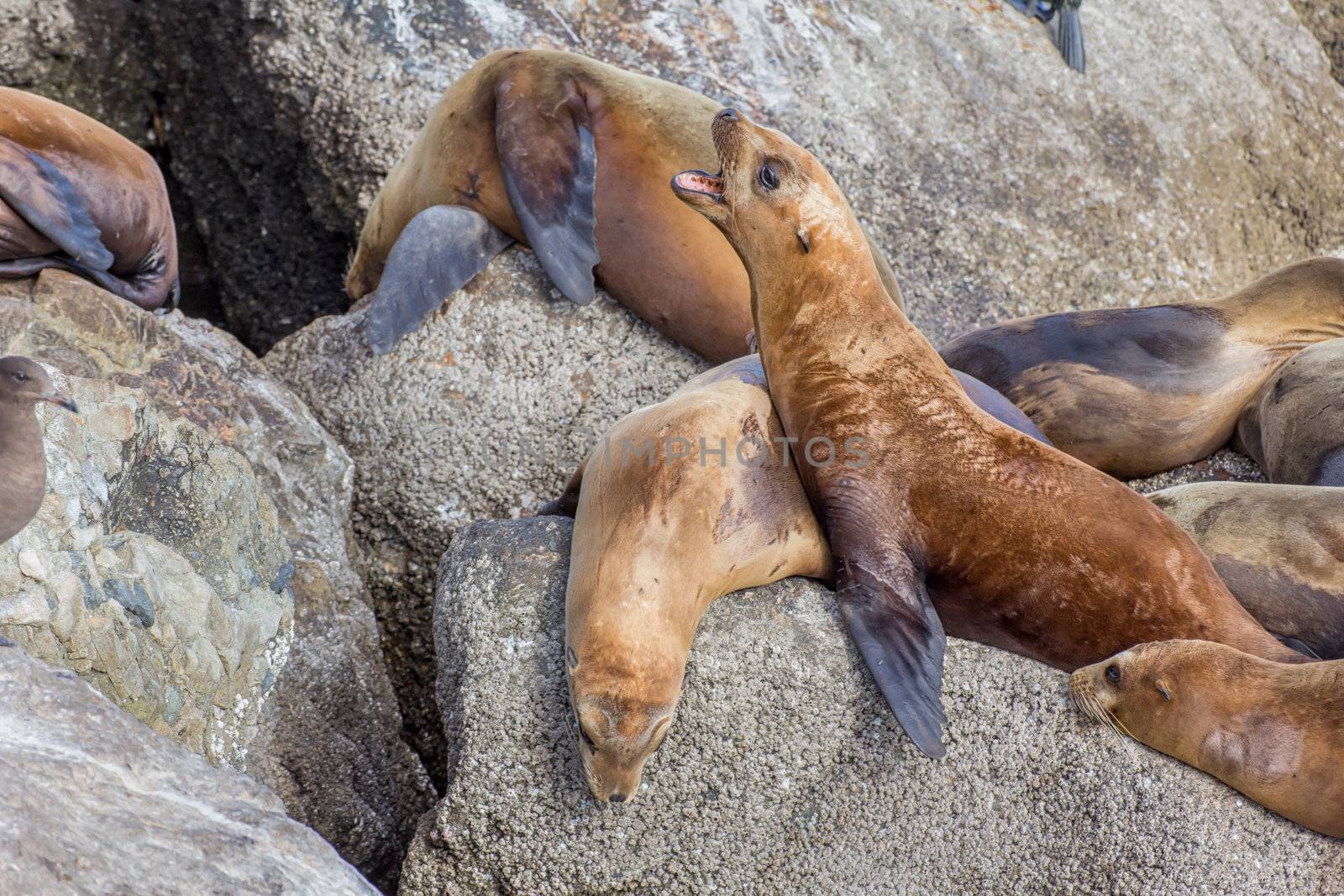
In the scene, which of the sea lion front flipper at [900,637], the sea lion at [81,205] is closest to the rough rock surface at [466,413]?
the sea lion at [81,205]

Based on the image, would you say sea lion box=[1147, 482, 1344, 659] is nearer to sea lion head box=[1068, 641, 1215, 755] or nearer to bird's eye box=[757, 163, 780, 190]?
sea lion head box=[1068, 641, 1215, 755]

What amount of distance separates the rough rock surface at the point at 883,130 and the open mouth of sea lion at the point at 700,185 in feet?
6.65

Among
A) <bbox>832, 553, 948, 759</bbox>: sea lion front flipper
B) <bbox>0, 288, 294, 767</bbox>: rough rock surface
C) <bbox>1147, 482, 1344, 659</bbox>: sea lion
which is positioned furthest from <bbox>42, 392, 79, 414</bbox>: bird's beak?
<bbox>1147, 482, 1344, 659</bbox>: sea lion

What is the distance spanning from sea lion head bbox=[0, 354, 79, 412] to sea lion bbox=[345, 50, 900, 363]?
1.58 m

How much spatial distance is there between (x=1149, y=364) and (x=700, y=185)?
1.75 metres

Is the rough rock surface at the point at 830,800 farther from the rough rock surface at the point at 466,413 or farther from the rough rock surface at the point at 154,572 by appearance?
the rough rock surface at the point at 466,413

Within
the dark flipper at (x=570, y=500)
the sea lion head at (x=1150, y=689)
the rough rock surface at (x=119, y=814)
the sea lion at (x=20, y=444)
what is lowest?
the dark flipper at (x=570, y=500)

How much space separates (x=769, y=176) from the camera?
3.11 meters

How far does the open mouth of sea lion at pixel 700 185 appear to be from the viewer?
3186 millimetres

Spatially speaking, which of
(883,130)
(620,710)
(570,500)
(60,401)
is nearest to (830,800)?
(620,710)

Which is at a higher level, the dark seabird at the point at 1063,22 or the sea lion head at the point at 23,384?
the sea lion head at the point at 23,384

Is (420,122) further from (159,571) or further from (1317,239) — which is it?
(1317,239)

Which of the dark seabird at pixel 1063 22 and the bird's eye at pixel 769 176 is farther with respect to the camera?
the dark seabird at pixel 1063 22

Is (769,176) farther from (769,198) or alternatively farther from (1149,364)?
(1149,364)
